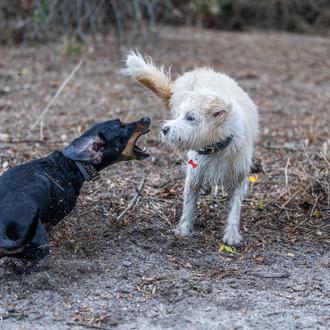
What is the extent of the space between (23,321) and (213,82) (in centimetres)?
281

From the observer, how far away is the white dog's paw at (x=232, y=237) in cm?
553

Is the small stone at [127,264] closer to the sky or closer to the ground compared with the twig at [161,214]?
closer to the ground

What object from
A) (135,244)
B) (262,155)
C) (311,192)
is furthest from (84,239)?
(262,155)

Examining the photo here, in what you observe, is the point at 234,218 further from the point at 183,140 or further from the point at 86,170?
the point at 86,170

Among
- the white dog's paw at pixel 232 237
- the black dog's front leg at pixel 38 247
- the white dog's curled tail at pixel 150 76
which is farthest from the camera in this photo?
the white dog's curled tail at pixel 150 76

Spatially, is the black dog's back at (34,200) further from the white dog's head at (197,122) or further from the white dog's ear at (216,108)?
the white dog's ear at (216,108)

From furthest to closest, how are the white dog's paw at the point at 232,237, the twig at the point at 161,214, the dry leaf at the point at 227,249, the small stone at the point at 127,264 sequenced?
the twig at the point at 161,214
the white dog's paw at the point at 232,237
the dry leaf at the point at 227,249
the small stone at the point at 127,264

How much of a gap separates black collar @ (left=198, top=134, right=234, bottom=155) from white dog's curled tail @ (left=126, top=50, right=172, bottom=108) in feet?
3.52

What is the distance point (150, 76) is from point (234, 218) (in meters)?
1.50

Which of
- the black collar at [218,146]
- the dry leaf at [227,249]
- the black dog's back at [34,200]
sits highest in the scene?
the black collar at [218,146]

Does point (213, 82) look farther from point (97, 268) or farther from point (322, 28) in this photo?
point (322, 28)

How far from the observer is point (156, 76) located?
6.21m

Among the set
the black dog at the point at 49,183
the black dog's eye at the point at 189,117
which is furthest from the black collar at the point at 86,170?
the black dog's eye at the point at 189,117

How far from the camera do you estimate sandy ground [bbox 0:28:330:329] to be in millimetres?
4395
